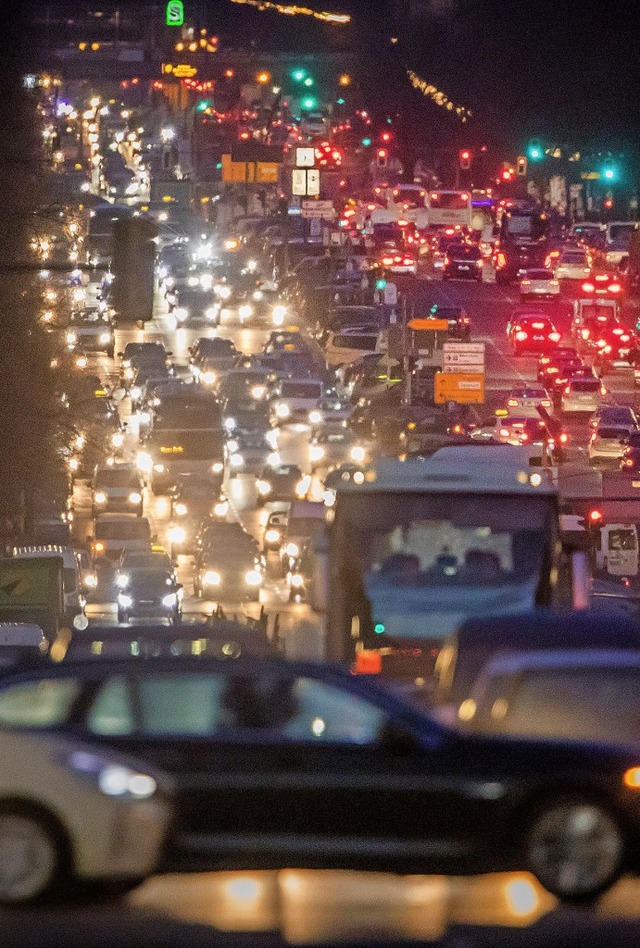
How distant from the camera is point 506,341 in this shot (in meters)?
84.5

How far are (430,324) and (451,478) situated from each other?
203ft

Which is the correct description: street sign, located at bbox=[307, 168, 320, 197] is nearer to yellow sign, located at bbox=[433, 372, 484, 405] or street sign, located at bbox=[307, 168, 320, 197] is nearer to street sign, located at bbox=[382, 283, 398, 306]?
street sign, located at bbox=[382, 283, 398, 306]

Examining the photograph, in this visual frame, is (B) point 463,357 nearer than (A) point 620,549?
No

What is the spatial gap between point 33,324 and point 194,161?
12550 centimetres

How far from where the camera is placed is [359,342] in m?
86.9

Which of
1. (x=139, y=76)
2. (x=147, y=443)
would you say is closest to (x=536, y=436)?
(x=147, y=443)

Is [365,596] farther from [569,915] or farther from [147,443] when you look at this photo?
[147,443]

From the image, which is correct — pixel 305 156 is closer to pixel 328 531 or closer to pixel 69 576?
pixel 69 576

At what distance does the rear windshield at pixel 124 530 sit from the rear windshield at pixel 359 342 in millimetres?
31125

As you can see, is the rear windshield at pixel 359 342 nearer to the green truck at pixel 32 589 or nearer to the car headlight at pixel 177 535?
the car headlight at pixel 177 535

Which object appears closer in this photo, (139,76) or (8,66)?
(8,66)

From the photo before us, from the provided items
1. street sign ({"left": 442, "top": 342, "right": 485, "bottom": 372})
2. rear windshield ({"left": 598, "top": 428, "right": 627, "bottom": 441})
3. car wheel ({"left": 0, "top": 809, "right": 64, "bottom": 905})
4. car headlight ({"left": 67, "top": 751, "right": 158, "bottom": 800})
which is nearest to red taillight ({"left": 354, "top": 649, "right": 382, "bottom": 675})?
car headlight ({"left": 67, "top": 751, "right": 158, "bottom": 800})

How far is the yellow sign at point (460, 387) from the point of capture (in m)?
71.7

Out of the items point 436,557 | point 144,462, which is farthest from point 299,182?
point 436,557
